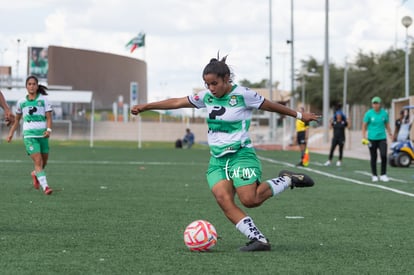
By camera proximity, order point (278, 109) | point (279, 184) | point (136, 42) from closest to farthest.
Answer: point (278, 109) → point (279, 184) → point (136, 42)

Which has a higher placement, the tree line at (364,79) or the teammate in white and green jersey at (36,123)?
the tree line at (364,79)

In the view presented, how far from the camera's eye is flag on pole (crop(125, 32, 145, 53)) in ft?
344

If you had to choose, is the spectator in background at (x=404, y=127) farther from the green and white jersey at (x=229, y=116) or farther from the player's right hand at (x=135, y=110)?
the player's right hand at (x=135, y=110)

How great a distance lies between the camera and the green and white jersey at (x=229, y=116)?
865 centimetres

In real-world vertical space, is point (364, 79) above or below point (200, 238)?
above

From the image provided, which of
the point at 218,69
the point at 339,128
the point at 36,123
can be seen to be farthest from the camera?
the point at 339,128

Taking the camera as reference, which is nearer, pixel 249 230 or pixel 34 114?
pixel 249 230

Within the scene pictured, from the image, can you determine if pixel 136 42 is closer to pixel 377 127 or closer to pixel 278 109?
pixel 377 127

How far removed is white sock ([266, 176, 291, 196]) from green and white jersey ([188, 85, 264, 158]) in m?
0.44

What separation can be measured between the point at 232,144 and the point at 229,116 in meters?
0.26

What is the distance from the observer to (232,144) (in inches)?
342

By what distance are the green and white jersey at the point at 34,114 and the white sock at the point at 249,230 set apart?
7.44 meters

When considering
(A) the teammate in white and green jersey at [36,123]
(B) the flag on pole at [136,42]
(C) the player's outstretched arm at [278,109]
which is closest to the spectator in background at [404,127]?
(A) the teammate in white and green jersey at [36,123]

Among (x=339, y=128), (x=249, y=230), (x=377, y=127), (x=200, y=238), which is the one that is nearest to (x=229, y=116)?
(x=249, y=230)
